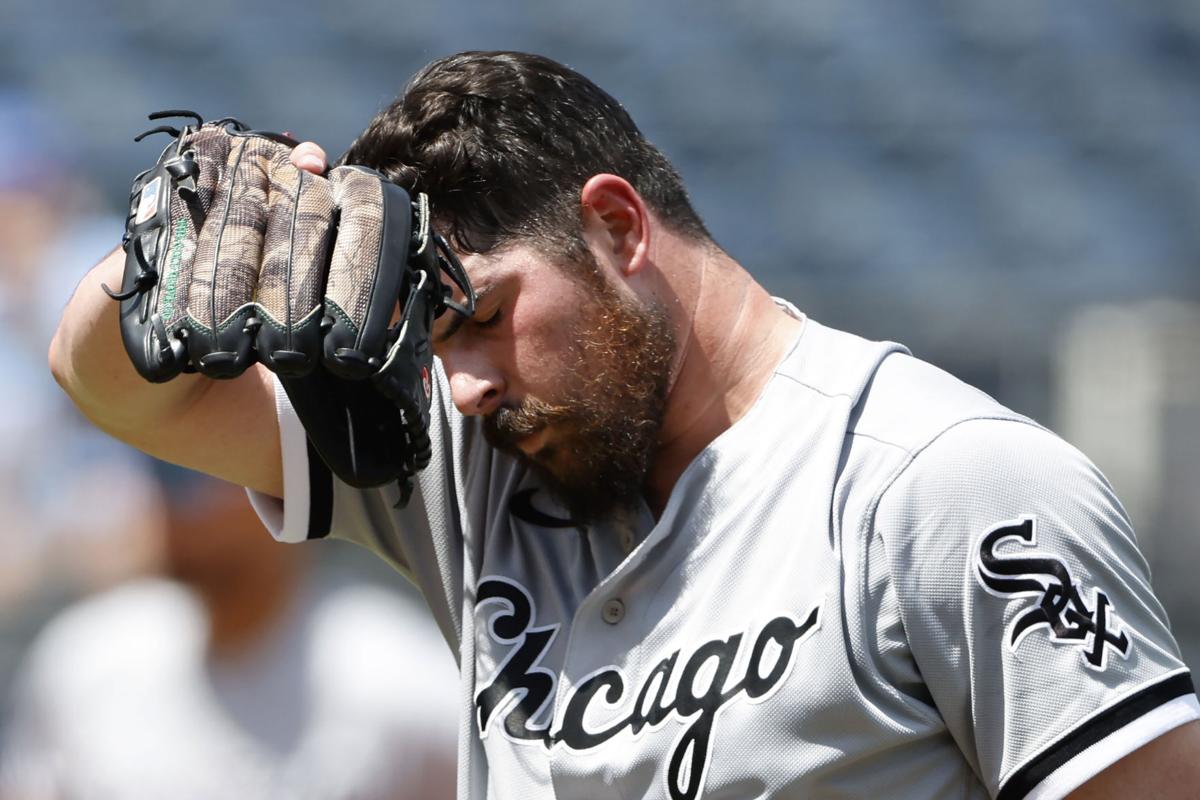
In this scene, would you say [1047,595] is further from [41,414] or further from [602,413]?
[41,414]

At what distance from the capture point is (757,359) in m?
1.36

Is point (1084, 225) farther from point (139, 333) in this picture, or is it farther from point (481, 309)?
point (139, 333)

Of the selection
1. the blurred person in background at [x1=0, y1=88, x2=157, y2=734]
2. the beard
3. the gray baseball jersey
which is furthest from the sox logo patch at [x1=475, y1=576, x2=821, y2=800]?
the blurred person in background at [x1=0, y1=88, x2=157, y2=734]

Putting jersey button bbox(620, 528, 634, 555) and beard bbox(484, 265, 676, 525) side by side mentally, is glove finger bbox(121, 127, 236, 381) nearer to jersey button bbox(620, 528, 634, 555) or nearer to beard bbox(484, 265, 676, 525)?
beard bbox(484, 265, 676, 525)

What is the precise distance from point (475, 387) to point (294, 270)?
10.2 inches

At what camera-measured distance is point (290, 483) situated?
143cm

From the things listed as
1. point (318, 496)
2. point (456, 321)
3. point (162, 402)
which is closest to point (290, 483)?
point (318, 496)

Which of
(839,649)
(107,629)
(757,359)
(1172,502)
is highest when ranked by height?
(757,359)

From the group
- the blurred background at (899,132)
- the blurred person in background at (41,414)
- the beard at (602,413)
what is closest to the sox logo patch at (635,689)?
the beard at (602,413)

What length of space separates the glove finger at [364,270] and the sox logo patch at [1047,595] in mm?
487

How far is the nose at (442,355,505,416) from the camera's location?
132cm

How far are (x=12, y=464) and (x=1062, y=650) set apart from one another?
1.97 metres

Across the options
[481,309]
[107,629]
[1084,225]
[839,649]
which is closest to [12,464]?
[107,629]

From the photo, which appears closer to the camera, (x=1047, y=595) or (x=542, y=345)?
(x=1047, y=595)
